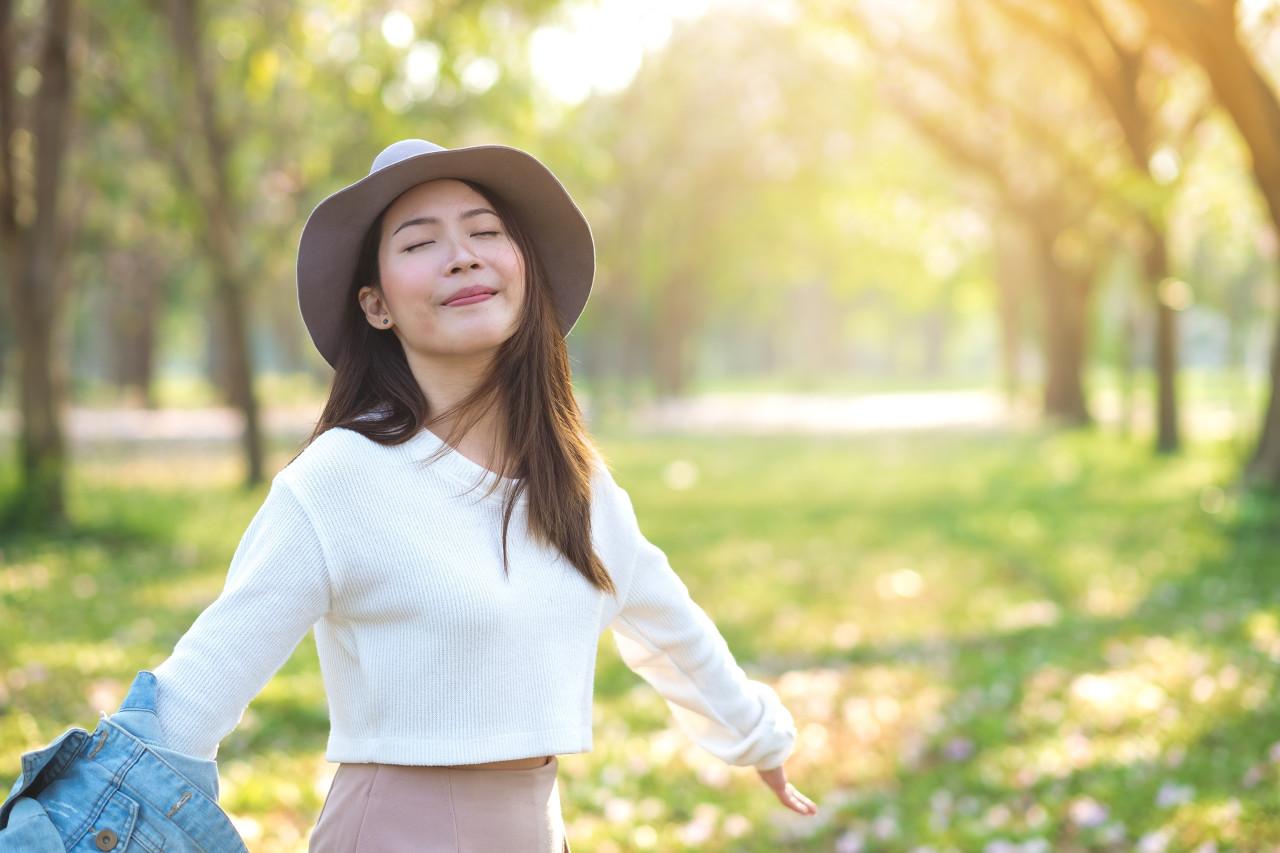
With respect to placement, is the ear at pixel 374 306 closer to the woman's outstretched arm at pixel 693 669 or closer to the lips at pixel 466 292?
the lips at pixel 466 292

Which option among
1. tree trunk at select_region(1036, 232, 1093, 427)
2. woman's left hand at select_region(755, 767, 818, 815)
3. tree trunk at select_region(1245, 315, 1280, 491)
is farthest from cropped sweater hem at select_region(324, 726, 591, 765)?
tree trunk at select_region(1036, 232, 1093, 427)

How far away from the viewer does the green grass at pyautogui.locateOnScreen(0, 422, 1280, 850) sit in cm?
538

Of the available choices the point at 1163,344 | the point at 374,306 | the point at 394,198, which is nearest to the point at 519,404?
the point at 374,306

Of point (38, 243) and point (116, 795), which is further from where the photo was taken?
point (38, 243)

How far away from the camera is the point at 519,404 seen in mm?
2559

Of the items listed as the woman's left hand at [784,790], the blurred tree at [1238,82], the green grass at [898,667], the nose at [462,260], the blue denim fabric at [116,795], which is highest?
the blurred tree at [1238,82]

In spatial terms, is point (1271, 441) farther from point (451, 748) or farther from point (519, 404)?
A: point (451, 748)

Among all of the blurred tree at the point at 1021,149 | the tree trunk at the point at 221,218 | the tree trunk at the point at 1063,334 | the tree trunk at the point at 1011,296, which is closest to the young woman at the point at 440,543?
the tree trunk at the point at 221,218

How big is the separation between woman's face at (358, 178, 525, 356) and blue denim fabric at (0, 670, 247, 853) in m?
0.76

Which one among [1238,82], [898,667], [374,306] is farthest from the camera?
[1238,82]

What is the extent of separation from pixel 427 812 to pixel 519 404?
72cm

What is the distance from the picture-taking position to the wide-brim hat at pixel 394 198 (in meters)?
2.44

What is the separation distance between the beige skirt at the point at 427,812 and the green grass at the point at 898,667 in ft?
5.04

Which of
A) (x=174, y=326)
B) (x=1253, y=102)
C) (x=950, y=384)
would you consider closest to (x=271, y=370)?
(x=174, y=326)
